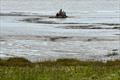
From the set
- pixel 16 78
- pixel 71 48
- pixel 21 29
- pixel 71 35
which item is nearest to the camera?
pixel 16 78

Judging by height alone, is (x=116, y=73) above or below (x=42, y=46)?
above

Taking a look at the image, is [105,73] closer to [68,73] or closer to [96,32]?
[68,73]

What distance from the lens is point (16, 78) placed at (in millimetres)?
14266

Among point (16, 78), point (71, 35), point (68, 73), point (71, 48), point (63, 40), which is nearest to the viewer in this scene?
point (16, 78)

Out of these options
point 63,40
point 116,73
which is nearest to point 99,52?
point 63,40

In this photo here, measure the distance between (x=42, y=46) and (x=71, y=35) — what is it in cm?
1460

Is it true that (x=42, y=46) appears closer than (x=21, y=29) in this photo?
Yes

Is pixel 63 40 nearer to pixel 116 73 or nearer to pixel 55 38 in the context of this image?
pixel 55 38

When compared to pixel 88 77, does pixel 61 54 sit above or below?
below

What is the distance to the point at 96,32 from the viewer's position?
6944cm

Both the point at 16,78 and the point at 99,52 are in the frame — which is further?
the point at 99,52

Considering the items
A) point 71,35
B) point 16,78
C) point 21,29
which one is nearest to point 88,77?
point 16,78

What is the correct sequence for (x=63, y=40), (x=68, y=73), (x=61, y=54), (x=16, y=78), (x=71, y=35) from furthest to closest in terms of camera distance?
1. (x=71, y=35)
2. (x=63, y=40)
3. (x=61, y=54)
4. (x=68, y=73)
5. (x=16, y=78)

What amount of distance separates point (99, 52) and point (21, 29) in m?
32.6
